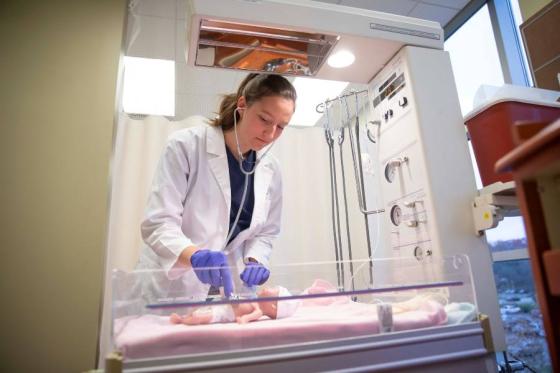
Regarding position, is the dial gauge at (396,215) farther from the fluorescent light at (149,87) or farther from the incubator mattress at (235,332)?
the fluorescent light at (149,87)

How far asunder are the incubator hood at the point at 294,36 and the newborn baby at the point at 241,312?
96cm

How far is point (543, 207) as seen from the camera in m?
0.67

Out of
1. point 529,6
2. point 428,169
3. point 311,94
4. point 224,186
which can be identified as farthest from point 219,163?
point 529,6

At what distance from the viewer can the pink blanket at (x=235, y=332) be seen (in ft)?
2.28

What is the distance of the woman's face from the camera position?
1.40 metres

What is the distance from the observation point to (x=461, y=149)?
1.44 m

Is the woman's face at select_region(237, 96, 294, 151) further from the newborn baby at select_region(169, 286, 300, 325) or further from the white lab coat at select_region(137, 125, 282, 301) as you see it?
the newborn baby at select_region(169, 286, 300, 325)

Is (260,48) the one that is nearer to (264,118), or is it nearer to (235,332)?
(264,118)

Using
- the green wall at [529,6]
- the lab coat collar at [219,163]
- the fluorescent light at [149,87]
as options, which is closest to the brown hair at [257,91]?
the lab coat collar at [219,163]

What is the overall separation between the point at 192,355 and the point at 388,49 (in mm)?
1364

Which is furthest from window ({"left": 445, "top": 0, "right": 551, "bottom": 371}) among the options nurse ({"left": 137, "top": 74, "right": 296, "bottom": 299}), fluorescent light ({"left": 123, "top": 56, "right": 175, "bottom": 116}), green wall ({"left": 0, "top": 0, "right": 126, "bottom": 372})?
fluorescent light ({"left": 123, "top": 56, "right": 175, "bottom": 116})

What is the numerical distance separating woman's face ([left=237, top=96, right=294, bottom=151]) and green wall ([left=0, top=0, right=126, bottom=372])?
0.81 m

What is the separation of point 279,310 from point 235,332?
249 millimetres

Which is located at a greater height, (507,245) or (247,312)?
(507,245)
